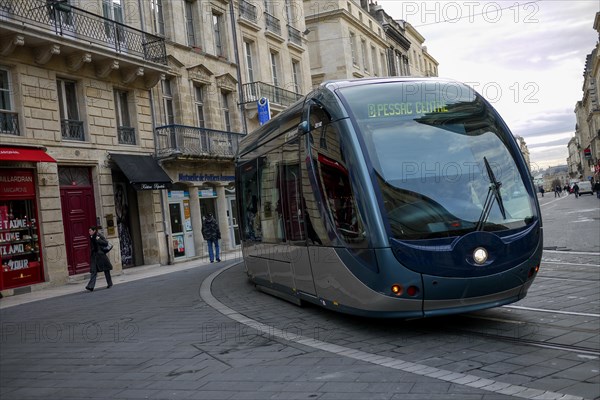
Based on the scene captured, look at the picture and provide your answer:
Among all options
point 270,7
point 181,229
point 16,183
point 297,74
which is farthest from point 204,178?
point 297,74

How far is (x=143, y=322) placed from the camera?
888 cm

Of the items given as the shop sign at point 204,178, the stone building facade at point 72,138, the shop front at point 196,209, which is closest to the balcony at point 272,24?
the shop sign at point 204,178

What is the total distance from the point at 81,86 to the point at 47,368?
1378cm

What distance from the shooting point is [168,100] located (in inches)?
931

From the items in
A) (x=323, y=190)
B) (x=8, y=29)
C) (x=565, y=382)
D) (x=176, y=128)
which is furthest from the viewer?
(x=176, y=128)

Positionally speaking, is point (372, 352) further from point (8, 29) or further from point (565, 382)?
point (8, 29)

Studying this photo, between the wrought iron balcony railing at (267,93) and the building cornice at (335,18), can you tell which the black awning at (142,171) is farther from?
the building cornice at (335,18)

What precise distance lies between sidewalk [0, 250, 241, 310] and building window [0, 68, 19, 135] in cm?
423

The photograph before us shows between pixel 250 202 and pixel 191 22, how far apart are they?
17.2 m

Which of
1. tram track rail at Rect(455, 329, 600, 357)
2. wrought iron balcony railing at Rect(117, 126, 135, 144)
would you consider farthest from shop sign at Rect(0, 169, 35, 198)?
tram track rail at Rect(455, 329, 600, 357)

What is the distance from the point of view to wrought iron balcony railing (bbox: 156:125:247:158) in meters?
22.1

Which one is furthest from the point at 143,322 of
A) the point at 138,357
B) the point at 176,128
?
the point at 176,128

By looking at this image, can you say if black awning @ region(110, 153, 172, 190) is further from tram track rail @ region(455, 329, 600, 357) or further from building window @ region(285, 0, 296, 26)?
building window @ region(285, 0, 296, 26)

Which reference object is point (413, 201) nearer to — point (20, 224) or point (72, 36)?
point (20, 224)
